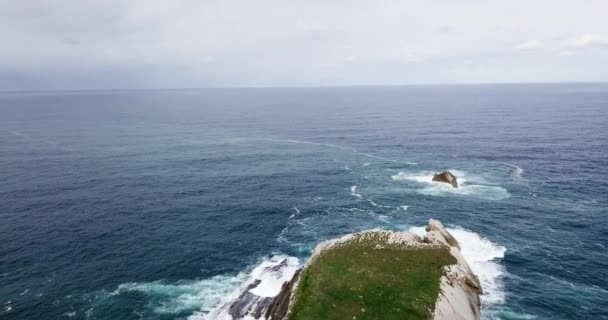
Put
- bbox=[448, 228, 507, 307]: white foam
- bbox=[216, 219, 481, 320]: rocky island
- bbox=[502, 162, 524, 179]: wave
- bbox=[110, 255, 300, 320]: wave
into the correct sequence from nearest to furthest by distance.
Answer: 1. bbox=[216, 219, 481, 320]: rocky island
2. bbox=[110, 255, 300, 320]: wave
3. bbox=[448, 228, 507, 307]: white foam
4. bbox=[502, 162, 524, 179]: wave

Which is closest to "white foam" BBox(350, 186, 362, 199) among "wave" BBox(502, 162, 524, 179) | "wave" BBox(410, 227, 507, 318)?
"wave" BBox(410, 227, 507, 318)

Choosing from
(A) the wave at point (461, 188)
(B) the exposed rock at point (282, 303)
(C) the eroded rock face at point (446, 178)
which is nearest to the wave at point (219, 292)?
(B) the exposed rock at point (282, 303)

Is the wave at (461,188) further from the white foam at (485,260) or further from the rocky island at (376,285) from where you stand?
the rocky island at (376,285)

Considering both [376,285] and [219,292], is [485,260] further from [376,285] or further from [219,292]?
[219,292]

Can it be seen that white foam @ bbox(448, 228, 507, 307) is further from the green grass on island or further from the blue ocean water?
the green grass on island

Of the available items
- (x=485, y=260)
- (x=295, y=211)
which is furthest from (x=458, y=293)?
(x=295, y=211)
